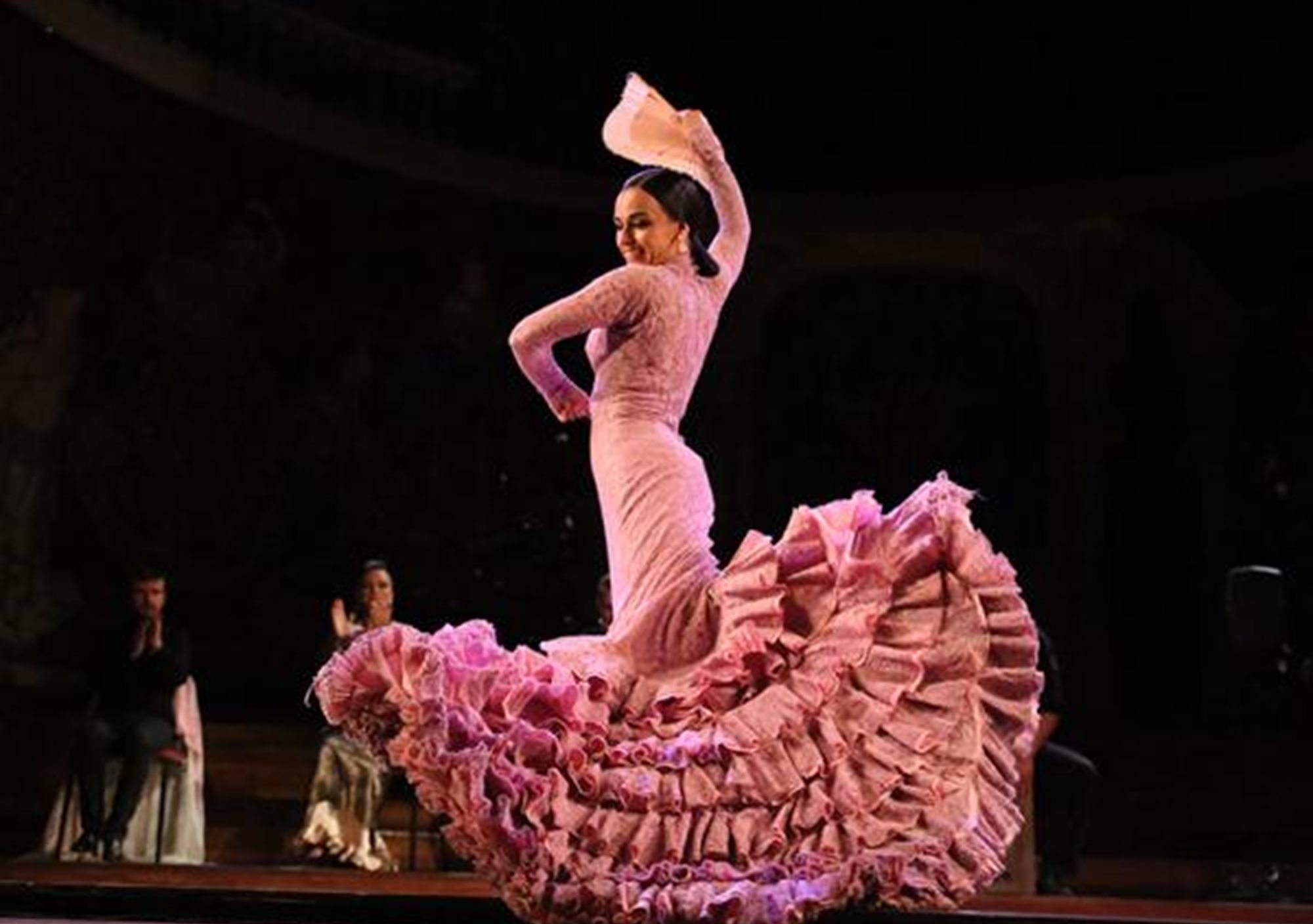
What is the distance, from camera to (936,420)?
967 cm

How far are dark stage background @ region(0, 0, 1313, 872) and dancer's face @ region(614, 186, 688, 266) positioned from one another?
5.09 metres

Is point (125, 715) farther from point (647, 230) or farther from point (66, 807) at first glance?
point (647, 230)

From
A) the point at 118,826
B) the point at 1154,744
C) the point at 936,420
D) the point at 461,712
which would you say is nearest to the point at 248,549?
the point at 118,826

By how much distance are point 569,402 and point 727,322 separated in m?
5.94

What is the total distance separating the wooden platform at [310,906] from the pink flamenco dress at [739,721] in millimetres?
317

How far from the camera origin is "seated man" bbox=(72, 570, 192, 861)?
6.48 meters

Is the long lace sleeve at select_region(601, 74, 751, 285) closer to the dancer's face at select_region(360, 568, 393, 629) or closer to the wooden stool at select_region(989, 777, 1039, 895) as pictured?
the wooden stool at select_region(989, 777, 1039, 895)

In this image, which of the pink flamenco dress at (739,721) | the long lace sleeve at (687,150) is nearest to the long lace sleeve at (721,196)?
the long lace sleeve at (687,150)

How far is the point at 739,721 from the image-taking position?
3416 mm

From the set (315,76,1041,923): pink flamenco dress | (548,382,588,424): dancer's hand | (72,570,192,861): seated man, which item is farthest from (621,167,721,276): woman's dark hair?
(72,570,192,861): seated man

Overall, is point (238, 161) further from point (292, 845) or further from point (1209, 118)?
point (1209, 118)

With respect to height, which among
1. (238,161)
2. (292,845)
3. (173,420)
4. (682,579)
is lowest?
(292,845)

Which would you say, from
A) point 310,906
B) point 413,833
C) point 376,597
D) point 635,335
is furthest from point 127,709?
point 635,335

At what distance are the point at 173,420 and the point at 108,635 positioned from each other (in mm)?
2111
